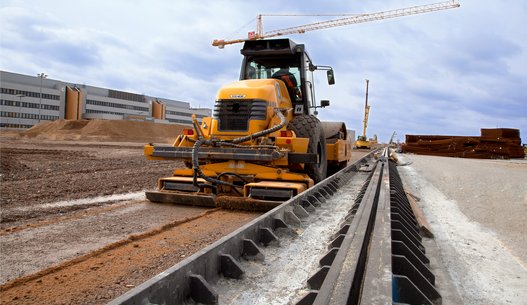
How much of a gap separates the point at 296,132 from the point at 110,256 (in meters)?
4.24

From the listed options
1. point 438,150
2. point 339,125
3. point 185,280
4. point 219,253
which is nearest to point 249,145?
point 219,253

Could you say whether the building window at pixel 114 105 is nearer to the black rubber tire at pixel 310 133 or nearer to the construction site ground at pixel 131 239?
the construction site ground at pixel 131 239

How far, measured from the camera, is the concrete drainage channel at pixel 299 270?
1.99m

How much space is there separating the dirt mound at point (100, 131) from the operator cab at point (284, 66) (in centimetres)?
3380

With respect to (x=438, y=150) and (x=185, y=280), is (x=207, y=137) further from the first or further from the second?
(x=438, y=150)

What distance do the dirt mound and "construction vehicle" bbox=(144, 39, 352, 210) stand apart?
3469 cm

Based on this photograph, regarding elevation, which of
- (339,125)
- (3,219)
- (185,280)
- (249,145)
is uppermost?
(339,125)

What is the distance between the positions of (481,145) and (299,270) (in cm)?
3081

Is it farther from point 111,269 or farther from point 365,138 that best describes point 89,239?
point 365,138

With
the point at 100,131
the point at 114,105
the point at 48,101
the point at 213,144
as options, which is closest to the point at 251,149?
the point at 213,144

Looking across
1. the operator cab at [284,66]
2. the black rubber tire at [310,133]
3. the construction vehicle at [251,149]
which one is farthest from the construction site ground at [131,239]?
the operator cab at [284,66]

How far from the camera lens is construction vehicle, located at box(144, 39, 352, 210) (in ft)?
19.0

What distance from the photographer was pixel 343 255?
2.51 m

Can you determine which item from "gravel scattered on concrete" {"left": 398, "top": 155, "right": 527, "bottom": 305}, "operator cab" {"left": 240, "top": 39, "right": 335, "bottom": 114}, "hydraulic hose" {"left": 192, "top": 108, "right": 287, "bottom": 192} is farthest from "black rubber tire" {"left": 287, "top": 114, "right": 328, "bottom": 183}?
"gravel scattered on concrete" {"left": 398, "top": 155, "right": 527, "bottom": 305}
